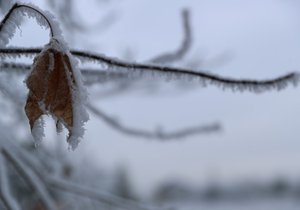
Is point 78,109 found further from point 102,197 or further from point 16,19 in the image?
point 102,197

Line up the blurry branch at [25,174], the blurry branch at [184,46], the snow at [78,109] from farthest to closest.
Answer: the blurry branch at [25,174], the blurry branch at [184,46], the snow at [78,109]

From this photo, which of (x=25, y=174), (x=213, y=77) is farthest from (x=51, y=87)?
(x=25, y=174)

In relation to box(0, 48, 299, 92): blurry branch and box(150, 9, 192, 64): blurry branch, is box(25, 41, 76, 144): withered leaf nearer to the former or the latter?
box(0, 48, 299, 92): blurry branch

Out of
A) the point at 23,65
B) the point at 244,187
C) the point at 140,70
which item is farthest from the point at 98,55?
the point at 244,187

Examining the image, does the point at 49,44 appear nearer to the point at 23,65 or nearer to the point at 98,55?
the point at 98,55

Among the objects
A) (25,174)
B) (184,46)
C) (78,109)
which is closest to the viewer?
(78,109)

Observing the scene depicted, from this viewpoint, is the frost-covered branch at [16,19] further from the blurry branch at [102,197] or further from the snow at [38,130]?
the blurry branch at [102,197]

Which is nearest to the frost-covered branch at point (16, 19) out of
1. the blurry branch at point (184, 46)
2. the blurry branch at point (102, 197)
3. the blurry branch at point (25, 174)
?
the blurry branch at point (184, 46)
